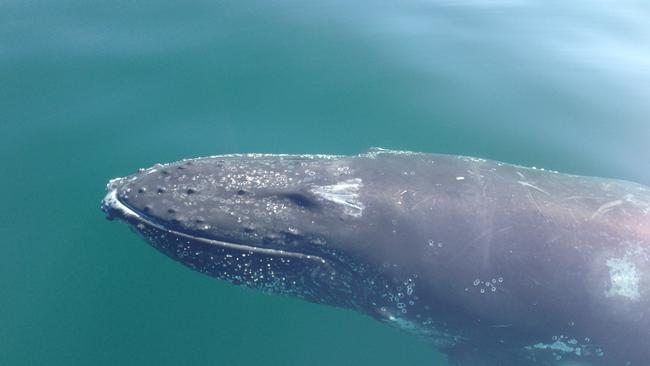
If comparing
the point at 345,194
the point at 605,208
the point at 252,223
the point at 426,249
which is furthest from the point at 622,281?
the point at 252,223

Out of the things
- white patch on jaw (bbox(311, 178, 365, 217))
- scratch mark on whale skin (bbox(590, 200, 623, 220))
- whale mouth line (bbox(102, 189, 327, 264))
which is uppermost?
scratch mark on whale skin (bbox(590, 200, 623, 220))

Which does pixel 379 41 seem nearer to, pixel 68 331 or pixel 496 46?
pixel 496 46

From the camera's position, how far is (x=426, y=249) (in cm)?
795

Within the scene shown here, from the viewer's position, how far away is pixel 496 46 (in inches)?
587

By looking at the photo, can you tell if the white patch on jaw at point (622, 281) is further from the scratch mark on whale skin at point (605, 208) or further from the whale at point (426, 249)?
the scratch mark on whale skin at point (605, 208)

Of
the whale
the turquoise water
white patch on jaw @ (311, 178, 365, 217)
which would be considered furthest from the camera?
the turquoise water

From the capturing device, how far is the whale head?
793cm

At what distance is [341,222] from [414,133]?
538cm

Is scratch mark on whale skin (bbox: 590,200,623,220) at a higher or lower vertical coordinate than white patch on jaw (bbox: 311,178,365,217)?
higher

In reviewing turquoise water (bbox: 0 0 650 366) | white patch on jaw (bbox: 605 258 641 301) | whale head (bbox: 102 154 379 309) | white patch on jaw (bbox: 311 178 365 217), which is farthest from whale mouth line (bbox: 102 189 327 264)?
white patch on jaw (bbox: 605 258 641 301)

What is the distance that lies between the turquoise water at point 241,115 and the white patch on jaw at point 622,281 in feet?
12.3

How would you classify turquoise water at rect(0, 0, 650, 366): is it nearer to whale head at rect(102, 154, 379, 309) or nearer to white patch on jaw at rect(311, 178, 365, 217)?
whale head at rect(102, 154, 379, 309)

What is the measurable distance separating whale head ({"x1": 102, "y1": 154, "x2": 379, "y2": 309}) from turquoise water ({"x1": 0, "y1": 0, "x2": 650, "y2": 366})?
2682mm

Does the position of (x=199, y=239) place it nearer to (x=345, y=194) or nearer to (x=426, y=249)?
(x=345, y=194)
